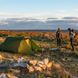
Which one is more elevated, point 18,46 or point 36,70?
point 18,46

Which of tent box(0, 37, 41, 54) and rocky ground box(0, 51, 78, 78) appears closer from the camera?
rocky ground box(0, 51, 78, 78)

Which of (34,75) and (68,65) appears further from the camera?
(68,65)

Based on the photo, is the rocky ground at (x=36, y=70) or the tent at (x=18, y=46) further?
the tent at (x=18, y=46)

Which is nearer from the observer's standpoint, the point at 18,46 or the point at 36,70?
the point at 36,70

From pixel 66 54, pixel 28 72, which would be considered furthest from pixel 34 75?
pixel 66 54

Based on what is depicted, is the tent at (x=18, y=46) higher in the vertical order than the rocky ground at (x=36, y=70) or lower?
higher

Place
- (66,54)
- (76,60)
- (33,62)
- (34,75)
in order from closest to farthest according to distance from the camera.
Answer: (34,75), (33,62), (76,60), (66,54)

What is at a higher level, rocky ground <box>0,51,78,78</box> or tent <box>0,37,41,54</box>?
tent <box>0,37,41,54</box>

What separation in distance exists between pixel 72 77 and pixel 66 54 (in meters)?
11.8

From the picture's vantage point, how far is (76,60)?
32500 millimetres

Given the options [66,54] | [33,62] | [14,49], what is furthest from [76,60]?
[33,62]

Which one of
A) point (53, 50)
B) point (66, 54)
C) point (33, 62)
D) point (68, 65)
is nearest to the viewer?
point (33, 62)

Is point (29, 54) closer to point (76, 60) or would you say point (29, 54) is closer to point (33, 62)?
point (76, 60)

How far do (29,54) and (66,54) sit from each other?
439cm
